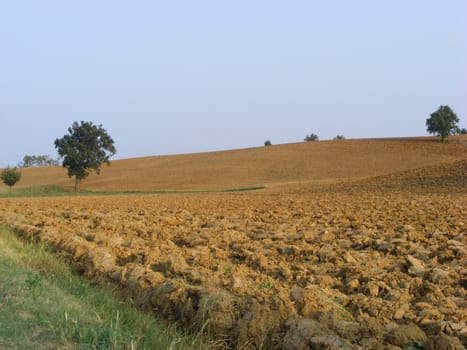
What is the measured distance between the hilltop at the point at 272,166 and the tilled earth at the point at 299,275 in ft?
118

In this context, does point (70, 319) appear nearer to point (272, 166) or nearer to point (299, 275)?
point (299, 275)

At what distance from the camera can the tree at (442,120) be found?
2675 inches

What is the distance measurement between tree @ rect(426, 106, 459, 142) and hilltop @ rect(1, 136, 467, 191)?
2193 mm

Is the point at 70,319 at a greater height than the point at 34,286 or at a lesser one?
lesser

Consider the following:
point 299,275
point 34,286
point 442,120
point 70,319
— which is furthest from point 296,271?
→ point 442,120

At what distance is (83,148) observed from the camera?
53.6m

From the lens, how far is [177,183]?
2229 inches

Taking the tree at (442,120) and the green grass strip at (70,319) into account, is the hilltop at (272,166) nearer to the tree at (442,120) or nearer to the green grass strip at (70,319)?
the tree at (442,120)

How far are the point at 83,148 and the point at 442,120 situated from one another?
146ft

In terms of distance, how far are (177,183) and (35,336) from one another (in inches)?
2046

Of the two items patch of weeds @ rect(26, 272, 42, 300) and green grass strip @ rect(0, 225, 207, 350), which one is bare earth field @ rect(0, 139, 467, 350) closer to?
green grass strip @ rect(0, 225, 207, 350)

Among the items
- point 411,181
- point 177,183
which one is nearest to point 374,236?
point 411,181

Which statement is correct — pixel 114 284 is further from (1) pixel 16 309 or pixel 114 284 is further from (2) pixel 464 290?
(2) pixel 464 290

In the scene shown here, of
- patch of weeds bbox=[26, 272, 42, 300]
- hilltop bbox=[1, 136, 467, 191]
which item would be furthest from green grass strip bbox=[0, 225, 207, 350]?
hilltop bbox=[1, 136, 467, 191]
